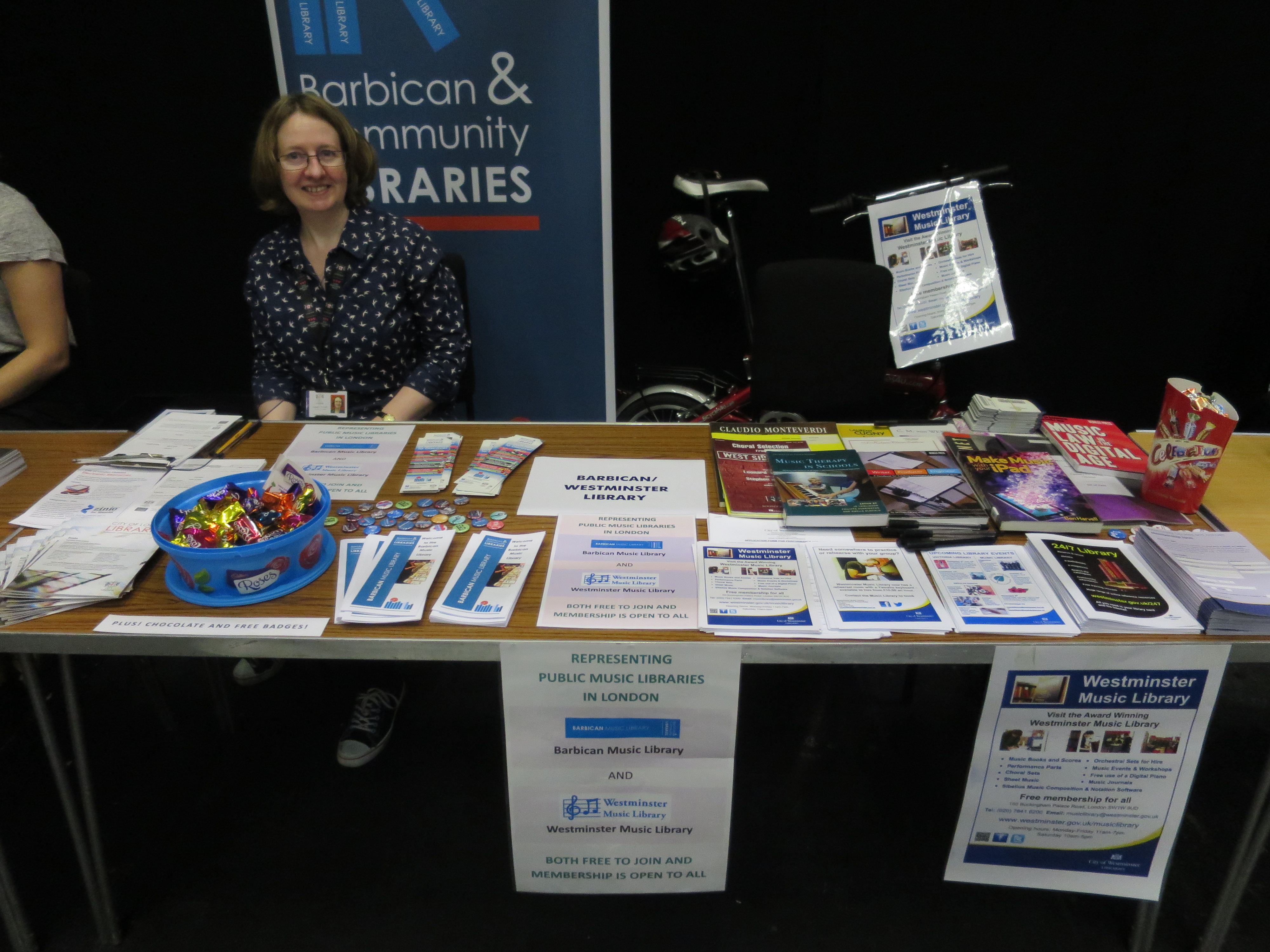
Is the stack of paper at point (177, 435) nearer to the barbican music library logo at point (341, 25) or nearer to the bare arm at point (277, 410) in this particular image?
the bare arm at point (277, 410)

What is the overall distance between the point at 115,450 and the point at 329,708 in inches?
31.8

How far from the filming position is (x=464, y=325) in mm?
2143

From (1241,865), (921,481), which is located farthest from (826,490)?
(1241,865)

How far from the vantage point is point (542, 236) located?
2.74 meters

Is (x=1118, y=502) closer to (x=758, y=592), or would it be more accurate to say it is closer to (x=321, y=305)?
(x=758, y=592)

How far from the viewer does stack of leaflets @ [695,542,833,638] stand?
3.58ft

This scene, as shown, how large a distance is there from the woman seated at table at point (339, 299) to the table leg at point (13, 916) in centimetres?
66

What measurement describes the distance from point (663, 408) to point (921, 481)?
1.67 metres

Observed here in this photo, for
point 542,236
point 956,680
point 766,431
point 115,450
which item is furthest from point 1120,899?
point 542,236

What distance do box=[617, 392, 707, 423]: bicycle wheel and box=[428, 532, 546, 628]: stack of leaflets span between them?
168 centimetres

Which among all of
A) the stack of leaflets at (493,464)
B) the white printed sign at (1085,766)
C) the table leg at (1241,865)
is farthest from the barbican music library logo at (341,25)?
the table leg at (1241,865)

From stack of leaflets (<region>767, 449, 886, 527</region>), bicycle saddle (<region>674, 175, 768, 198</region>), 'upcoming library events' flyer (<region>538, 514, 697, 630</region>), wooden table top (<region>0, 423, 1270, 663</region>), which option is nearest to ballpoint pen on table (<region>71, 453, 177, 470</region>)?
wooden table top (<region>0, 423, 1270, 663</region>)

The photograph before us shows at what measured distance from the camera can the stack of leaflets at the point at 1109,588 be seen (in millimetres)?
1099

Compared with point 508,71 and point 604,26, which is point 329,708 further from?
point 604,26
